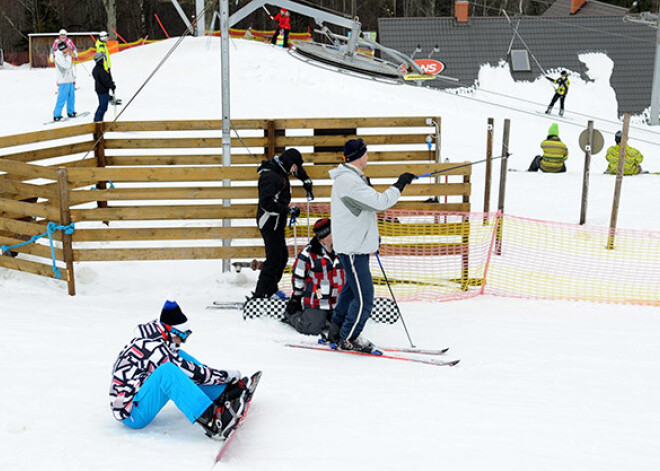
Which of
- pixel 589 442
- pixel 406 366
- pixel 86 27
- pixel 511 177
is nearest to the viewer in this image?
pixel 589 442

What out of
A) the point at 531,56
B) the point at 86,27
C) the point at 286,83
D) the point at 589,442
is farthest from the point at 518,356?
the point at 86,27

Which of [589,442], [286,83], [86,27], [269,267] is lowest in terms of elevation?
[589,442]

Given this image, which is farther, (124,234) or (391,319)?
(124,234)

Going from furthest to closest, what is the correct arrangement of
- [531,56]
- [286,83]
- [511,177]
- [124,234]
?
[531,56] → [286,83] → [511,177] → [124,234]

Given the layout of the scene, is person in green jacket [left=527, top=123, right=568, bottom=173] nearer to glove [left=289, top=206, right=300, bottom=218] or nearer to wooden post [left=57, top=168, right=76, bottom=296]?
glove [left=289, top=206, right=300, bottom=218]

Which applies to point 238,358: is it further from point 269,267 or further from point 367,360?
point 269,267

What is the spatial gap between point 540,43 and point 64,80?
1654cm

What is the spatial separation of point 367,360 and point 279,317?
4.06 ft

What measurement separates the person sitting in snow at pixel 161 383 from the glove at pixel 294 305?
7.22 ft

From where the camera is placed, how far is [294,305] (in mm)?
6770

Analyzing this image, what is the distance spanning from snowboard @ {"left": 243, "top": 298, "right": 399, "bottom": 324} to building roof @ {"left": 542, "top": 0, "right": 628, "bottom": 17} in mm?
24215

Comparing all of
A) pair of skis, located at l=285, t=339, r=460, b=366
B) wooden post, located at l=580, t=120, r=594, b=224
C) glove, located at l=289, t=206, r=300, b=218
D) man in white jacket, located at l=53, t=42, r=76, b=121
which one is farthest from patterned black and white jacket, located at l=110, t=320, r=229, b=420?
man in white jacket, located at l=53, t=42, r=76, b=121

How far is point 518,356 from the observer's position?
6.16m

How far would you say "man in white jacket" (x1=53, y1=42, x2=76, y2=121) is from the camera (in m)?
15.8
